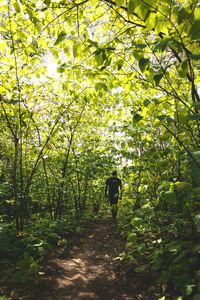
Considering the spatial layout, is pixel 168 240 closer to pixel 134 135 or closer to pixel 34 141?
pixel 134 135

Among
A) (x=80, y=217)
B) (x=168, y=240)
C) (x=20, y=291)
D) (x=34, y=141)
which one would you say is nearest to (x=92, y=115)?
(x=34, y=141)

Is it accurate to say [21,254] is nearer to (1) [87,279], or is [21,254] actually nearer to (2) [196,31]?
(1) [87,279]

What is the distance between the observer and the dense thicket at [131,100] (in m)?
2.22

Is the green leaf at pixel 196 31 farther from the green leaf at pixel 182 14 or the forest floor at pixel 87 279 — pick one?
the forest floor at pixel 87 279

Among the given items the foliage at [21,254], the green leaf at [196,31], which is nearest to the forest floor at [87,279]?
the foliage at [21,254]

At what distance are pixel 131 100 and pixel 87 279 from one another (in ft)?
12.9

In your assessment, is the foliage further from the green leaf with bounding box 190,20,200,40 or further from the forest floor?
the green leaf with bounding box 190,20,200,40

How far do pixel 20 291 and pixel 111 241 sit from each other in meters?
3.61

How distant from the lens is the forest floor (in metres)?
3.58

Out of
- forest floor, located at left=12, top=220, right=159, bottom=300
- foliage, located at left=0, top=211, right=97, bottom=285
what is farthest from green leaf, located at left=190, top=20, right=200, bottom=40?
foliage, located at left=0, top=211, right=97, bottom=285

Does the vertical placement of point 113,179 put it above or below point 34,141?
below

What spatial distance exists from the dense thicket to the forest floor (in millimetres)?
316

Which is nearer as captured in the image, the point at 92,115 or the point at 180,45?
the point at 180,45

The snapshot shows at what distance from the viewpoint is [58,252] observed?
219 inches
